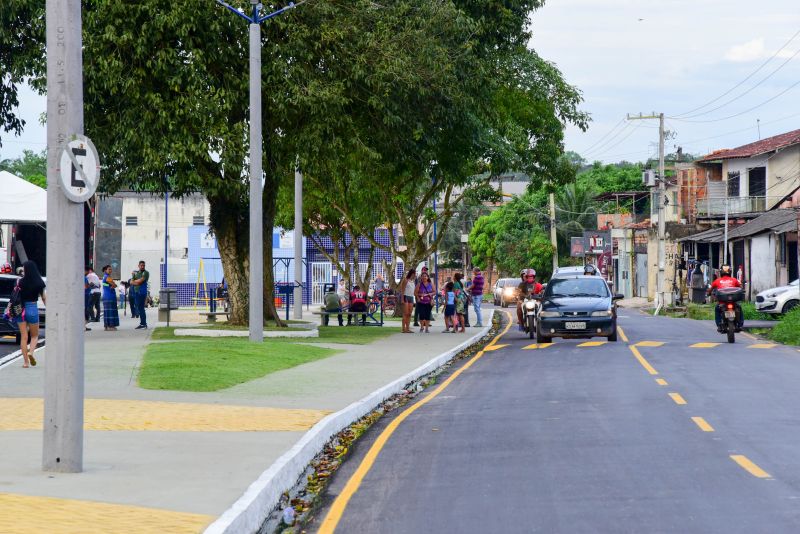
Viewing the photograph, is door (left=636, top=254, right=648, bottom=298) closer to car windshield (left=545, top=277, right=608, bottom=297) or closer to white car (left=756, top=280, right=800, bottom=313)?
white car (left=756, top=280, right=800, bottom=313)

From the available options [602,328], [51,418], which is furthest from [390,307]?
[51,418]

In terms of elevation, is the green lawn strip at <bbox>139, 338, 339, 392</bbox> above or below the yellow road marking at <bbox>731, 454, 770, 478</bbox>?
above

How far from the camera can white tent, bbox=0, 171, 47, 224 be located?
3988 cm

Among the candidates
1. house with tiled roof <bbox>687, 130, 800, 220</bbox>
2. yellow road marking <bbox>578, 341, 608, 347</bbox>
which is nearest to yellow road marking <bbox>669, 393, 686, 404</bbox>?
yellow road marking <bbox>578, 341, 608, 347</bbox>

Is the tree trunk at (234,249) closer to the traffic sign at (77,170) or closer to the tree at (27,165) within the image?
the traffic sign at (77,170)

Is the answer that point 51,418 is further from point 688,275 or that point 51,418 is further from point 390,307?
point 688,275

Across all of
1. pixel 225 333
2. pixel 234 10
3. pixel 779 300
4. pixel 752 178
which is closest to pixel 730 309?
pixel 225 333

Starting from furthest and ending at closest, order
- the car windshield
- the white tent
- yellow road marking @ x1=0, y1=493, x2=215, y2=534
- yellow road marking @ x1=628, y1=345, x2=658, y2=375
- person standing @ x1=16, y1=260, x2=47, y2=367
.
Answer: the white tent < the car windshield < yellow road marking @ x1=628, y1=345, x2=658, y2=375 < person standing @ x1=16, y1=260, x2=47, y2=367 < yellow road marking @ x1=0, y1=493, x2=215, y2=534

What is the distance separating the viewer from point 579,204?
96.4m

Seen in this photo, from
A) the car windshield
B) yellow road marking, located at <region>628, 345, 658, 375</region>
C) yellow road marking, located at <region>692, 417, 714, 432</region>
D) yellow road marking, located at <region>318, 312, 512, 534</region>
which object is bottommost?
yellow road marking, located at <region>318, 312, 512, 534</region>

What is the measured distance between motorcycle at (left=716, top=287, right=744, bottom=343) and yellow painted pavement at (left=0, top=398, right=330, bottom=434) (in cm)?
1641

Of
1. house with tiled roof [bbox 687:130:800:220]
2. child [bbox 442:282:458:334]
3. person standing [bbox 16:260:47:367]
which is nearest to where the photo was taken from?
person standing [bbox 16:260:47:367]

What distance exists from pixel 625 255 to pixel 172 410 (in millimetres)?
81105

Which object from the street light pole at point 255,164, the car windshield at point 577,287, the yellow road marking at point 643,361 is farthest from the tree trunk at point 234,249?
the yellow road marking at point 643,361
